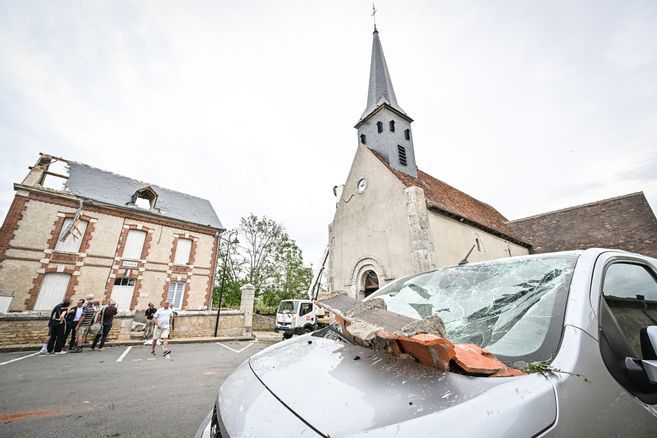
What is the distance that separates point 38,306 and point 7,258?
2840 mm

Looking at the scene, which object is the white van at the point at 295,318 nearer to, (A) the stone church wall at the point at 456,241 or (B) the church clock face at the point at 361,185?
(B) the church clock face at the point at 361,185

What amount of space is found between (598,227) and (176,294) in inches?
1041

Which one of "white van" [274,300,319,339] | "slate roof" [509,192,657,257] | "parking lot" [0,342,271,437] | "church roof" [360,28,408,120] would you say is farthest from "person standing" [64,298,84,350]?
"slate roof" [509,192,657,257]

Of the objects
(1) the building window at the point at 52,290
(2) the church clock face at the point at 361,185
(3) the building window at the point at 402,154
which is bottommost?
(1) the building window at the point at 52,290

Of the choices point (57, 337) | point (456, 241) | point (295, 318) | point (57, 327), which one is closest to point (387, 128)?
point (456, 241)

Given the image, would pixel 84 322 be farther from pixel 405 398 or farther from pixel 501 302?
pixel 501 302

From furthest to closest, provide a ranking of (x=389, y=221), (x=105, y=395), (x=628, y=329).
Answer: (x=389, y=221), (x=105, y=395), (x=628, y=329)

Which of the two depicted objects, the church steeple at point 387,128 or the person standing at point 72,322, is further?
Answer: the church steeple at point 387,128

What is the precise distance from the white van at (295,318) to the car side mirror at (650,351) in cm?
1412

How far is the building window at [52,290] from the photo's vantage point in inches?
515

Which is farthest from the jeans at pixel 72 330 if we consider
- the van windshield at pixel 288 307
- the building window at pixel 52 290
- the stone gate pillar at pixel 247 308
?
the van windshield at pixel 288 307

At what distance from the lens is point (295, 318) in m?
14.3

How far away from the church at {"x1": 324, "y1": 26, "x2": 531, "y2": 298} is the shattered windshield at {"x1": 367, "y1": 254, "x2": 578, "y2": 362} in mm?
6688

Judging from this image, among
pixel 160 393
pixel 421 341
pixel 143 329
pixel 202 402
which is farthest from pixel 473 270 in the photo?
pixel 143 329
